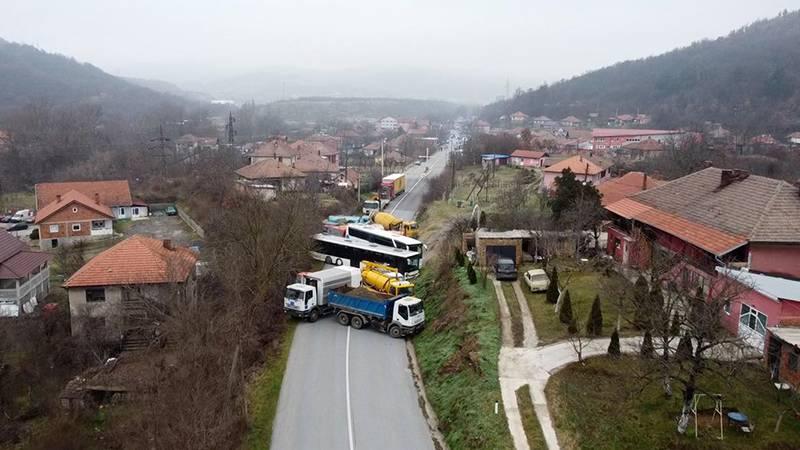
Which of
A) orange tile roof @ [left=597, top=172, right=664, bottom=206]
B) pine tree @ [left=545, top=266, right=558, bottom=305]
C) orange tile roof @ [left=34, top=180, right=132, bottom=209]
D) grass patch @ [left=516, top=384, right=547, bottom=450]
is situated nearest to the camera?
grass patch @ [left=516, top=384, right=547, bottom=450]

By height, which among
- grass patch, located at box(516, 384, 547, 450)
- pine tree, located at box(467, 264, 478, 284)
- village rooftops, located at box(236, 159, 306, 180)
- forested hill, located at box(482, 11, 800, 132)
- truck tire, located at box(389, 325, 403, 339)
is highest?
forested hill, located at box(482, 11, 800, 132)

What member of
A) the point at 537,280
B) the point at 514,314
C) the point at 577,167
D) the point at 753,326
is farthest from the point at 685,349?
the point at 577,167

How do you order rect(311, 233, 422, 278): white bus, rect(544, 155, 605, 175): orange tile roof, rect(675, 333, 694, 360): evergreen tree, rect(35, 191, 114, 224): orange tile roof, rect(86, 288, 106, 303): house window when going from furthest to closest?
rect(544, 155, 605, 175): orange tile roof
rect(35, 191, 114, 224): orange tile roof
rect(311, 233, 422, 278): white bus
rect(86, 288, 106, 303): house window
rect(675, 333, 694, 360): evergreen tree

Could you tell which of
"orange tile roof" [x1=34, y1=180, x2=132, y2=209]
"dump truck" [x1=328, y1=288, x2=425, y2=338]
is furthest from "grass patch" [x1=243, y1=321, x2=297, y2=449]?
"orange tile roof" [x1=34, y1=180, x2=132, y2=209]

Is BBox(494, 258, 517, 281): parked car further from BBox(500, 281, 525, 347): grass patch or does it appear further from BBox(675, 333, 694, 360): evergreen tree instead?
BBox(675, 333, 694, 360): evergreen tree

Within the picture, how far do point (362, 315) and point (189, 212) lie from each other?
91.1ft

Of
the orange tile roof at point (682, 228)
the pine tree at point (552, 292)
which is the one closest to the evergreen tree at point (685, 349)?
the orange tile roof at point (682, 228)

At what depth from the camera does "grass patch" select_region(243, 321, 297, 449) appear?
15430 mm

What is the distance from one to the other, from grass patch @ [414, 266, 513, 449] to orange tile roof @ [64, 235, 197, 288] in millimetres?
9832

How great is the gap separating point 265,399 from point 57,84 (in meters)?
157

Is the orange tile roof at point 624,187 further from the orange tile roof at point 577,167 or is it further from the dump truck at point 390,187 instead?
the dump truck at point 390,187

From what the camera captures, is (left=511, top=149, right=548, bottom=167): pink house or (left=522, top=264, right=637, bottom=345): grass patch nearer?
(left=522, top=264, right=637, bottom=345): grass patch

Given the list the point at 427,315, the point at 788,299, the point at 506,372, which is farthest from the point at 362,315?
the point at 788,299

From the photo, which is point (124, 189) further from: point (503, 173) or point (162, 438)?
point (162, 438)
